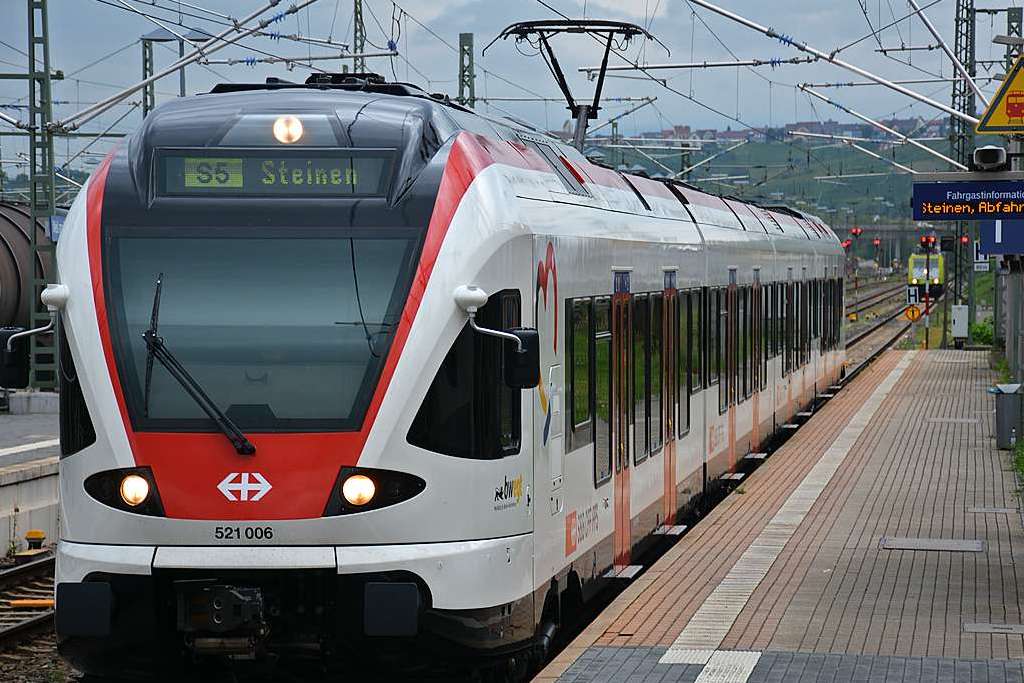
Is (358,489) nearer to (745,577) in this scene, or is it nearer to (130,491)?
(130,491)

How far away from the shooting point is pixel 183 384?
859 cm

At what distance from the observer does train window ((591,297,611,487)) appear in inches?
457

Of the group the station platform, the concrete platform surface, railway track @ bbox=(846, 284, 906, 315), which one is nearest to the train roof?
the station platform

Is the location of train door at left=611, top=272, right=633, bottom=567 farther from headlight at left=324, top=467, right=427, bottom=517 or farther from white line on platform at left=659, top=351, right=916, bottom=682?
headlight at left=324, top=467, right=427, bottom=517

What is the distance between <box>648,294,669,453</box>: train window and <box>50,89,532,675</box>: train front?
17.3 feet

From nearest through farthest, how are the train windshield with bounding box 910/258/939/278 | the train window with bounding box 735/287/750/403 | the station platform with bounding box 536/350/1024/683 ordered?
the station platform with bounding box 536/350/1024/683 < the train window with bounding box 735/287/750/403 < the train windshield with bounding box 910/258/939/278

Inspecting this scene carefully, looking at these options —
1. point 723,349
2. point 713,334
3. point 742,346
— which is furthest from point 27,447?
point 713,334

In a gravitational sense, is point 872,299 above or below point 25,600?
below

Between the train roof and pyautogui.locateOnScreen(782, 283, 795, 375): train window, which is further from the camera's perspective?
pyautogui.locateOnScreen(782, 283, 795, 375): train window

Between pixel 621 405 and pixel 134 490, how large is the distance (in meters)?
4.79

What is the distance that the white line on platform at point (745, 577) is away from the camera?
10.4 metres

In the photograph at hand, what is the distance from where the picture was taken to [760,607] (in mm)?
12008

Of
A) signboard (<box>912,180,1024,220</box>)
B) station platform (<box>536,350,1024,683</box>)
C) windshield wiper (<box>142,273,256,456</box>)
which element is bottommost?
station platform (<box>536,350,1024,683</box>)

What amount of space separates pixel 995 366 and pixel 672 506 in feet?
95.3
